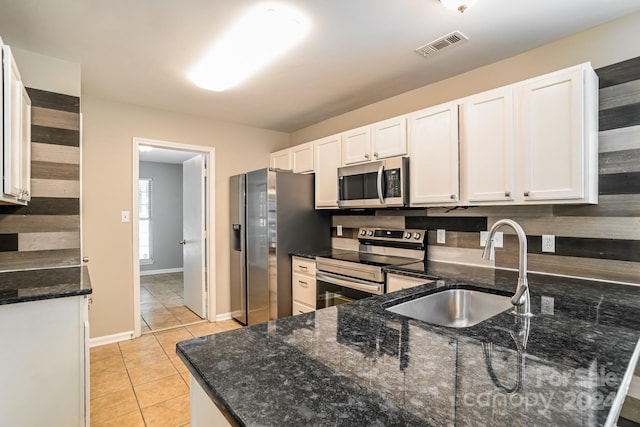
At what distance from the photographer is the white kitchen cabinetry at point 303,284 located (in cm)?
323

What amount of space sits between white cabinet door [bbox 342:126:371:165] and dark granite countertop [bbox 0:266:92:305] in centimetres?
230

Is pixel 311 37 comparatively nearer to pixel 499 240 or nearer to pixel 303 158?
pixel 303 158

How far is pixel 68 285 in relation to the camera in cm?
178

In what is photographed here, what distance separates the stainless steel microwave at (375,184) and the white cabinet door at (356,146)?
8cm

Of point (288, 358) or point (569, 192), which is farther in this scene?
point (569, 192)

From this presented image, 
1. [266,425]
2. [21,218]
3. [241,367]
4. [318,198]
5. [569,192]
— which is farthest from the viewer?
[318,198]

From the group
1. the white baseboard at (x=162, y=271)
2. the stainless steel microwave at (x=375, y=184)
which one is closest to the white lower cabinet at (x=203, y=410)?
the stainless steel microwave at (x=375, y=184)

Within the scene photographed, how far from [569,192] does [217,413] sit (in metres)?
2.12

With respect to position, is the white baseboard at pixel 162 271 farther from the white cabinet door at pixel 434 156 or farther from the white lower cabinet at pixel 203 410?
the white lower cabinet at pixel 203 410

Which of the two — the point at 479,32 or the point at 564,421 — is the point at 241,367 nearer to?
the point at 564,421

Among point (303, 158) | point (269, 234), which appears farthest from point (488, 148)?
point (269, 234)

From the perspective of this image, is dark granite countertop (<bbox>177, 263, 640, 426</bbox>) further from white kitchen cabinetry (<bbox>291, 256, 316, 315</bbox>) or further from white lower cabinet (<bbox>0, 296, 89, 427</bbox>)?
white kitchen cabinetry (<bbox>291, 256, 316, 315</bbox>)

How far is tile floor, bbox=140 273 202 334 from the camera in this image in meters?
3.97

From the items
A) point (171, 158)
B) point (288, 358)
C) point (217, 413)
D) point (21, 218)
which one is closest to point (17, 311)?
point (21, 218)
